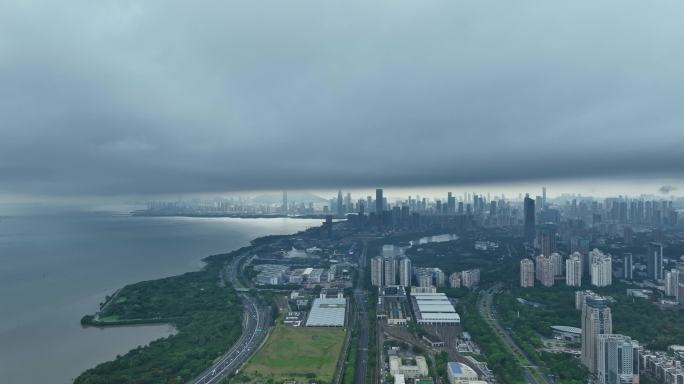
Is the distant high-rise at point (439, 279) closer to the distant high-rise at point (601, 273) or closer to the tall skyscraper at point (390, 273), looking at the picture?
the tall skyscraper at point (390, 273)

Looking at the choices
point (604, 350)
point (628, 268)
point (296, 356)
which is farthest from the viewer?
point (628, 268)

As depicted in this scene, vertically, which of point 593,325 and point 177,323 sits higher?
point 593,325

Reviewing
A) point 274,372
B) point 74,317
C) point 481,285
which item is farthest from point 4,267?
point 481,285

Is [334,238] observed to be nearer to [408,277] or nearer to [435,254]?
[435,254]

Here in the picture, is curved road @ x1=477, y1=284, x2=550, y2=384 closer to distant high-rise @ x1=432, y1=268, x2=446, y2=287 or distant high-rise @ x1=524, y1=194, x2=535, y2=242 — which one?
distant high-rise @ x1=432, y1=268, x2=446, y2=287

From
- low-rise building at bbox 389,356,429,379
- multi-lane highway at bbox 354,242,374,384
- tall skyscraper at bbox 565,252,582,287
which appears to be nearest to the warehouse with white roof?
multi-lane highway at bbox 354,242,374,384

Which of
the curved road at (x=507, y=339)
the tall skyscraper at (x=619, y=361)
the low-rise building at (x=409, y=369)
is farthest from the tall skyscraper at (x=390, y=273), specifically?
the tall skyscraper at (x=619, y=361)

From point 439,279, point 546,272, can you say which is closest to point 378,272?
point 439,279

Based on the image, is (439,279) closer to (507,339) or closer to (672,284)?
(507,339)
